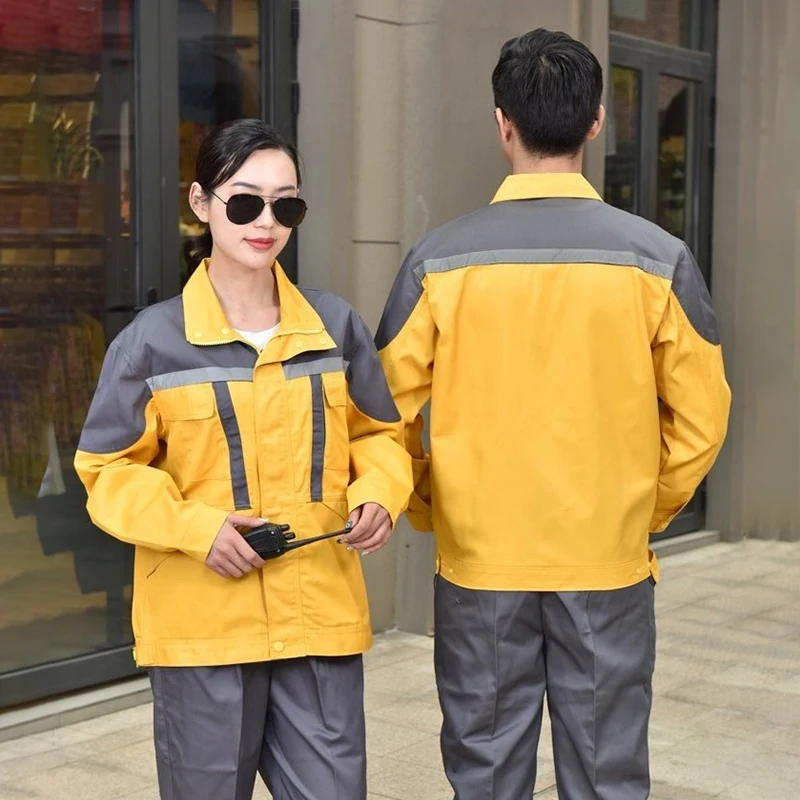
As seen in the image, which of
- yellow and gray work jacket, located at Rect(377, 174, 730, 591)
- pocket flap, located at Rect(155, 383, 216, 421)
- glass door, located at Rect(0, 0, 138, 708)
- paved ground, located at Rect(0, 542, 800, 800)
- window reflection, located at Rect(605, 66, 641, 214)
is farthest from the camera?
window reflection, located at Rect(605, 66, 641, 214)

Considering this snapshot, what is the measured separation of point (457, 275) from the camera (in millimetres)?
3211

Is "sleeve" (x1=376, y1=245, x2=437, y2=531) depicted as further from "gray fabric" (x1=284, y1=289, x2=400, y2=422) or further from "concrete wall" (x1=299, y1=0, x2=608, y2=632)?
"concrete wall" (x1=299, y1=0, x2=608, y2=632)

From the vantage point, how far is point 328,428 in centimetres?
306

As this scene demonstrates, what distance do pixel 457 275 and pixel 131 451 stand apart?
77 centimetres

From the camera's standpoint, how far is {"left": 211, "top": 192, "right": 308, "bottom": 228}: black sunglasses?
297cm

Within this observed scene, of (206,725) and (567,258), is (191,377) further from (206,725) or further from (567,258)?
(567,258)

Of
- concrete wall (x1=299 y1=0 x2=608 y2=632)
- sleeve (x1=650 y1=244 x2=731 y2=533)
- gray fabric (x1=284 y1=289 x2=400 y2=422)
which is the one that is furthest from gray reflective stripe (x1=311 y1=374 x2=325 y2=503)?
concrete wall (x1=299 y1=0 x2=608 y2=632)

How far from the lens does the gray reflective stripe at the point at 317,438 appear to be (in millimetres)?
3021

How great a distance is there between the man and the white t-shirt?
35 cm

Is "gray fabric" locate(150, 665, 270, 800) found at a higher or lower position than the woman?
lower

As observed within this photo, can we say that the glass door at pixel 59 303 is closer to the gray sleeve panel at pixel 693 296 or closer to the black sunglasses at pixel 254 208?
the black sunglasses at pixel 254 208

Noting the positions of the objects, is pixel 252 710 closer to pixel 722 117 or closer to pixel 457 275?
pixel 457 275

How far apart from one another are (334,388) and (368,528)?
29cm

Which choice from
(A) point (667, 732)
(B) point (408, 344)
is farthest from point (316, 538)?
(A) point (667, 732)
